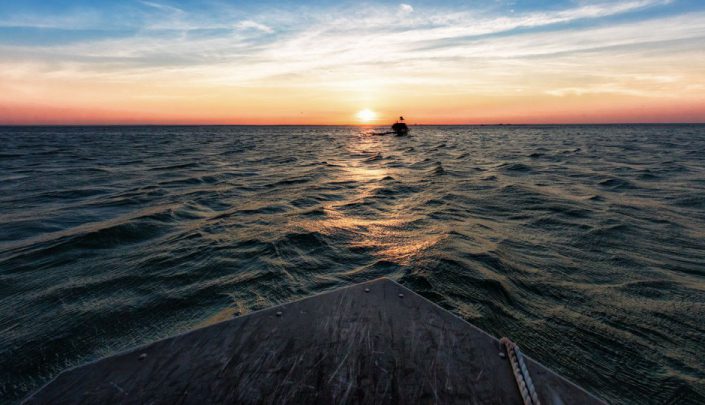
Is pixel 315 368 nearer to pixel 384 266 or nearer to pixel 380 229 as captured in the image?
pixel 384 266

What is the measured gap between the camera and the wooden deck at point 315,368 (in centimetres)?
185

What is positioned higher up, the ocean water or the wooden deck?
the wooden deck

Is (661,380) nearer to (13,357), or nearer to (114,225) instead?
(13,357)

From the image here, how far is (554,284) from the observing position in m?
4.84

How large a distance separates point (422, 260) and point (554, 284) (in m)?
1.97

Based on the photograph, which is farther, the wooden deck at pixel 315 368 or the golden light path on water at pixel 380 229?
the golden light path on water at pixel 380 229

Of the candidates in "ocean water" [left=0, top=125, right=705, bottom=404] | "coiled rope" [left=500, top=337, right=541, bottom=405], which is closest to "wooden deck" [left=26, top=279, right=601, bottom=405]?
"coiled rope" [left=500, top=337, right=541, bottom=405]

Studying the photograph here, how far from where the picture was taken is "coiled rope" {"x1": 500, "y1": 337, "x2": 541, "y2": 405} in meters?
1.80

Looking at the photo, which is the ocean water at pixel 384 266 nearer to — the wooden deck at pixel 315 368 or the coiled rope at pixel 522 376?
the coiled rope at pixel 522 376

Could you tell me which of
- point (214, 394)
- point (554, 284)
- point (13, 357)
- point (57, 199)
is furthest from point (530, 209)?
point (57, 199)

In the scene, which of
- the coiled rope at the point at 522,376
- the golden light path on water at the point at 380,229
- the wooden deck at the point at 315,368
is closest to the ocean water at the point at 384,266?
the golden light path on water at the point at 380,229

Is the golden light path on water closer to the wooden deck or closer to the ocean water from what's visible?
the ocean water

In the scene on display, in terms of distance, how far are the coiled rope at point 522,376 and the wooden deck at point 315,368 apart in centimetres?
4

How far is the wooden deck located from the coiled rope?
45 millimetres
